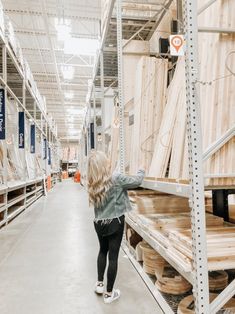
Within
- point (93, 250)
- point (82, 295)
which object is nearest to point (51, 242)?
point (93, 250)

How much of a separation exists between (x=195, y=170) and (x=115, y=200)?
3.80 feet

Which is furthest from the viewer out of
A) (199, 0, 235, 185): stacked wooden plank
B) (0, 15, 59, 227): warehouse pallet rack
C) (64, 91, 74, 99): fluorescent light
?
(64, 91, 74, 99): fluorescent light

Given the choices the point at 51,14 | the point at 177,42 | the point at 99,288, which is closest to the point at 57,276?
the point at 99,288

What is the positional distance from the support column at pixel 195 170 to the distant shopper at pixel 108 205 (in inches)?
41.2

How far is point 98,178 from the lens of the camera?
2473 mm

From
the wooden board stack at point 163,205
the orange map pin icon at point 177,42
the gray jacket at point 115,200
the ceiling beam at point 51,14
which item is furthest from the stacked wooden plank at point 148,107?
the ceiling beam at point 51,14

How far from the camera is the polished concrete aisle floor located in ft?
7.90

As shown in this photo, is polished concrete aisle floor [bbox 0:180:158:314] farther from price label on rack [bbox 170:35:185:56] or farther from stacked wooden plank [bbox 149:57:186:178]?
price label on rack [bbox 170:35:185:56]

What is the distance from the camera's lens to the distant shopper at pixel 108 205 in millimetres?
2480

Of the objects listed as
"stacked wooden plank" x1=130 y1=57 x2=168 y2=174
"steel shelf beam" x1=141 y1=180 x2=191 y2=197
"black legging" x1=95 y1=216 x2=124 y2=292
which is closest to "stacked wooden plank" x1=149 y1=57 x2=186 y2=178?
"steel shelf beam" x1=141 y1=180 x2=191 y2=197

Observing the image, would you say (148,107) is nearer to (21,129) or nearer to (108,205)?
(108,205)

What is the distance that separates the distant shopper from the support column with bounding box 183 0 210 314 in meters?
1.05

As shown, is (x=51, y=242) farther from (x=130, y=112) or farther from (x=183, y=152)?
(x=183, y=152)

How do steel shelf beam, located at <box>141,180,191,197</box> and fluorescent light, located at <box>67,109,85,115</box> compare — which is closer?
steel shelf beam, located at <box>141,180,191,197</box>
